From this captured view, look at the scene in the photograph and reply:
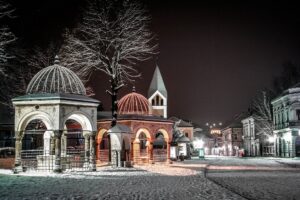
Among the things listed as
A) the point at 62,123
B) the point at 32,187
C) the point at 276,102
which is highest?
the point at 276,102

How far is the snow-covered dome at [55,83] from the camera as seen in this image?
80.5 feet

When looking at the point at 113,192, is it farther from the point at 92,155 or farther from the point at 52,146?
the point at 52,146

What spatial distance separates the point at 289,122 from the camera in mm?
56562

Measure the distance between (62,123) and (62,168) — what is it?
2.54 m

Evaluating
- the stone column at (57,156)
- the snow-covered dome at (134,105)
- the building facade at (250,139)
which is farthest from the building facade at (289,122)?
the stone column at (57,156)

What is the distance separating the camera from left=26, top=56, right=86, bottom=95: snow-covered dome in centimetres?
2455

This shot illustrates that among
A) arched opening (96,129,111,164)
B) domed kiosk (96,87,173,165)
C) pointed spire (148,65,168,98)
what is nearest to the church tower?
pointed spire (148,65,168,98)

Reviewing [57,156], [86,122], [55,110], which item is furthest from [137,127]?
[57,156]

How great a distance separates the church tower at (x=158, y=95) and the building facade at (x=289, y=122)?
94.6 feet

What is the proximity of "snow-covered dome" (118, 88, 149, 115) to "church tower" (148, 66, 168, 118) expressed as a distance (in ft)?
157

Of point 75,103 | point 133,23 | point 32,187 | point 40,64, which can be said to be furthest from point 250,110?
point 32,187

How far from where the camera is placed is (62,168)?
77.4ft

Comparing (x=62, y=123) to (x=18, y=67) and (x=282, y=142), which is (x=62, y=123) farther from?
(x=282, y=142)

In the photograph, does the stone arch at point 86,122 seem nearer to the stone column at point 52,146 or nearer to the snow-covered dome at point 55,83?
the snow-covered dome at point 55,83
